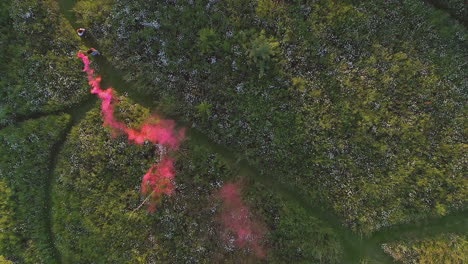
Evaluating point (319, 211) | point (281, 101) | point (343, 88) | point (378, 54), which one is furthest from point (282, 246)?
point (378, 54)

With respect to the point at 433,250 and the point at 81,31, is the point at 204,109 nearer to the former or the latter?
the point at 81,31

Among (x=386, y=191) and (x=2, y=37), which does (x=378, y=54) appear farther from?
(x=2, y=37)

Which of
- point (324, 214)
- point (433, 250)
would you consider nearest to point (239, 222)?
point (324, 214)

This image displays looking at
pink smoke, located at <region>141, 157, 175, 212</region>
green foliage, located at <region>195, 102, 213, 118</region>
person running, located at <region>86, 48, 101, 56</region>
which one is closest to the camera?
green foliage, located at <region>195, 102, 213, 118</region>

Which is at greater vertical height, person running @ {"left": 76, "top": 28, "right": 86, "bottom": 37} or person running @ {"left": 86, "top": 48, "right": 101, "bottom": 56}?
person running @ {"left": 76, "top": 28, "right": 86, "bottom": 37}

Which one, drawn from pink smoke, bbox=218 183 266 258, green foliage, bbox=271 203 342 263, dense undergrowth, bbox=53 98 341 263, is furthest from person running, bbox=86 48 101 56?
green foliage, bbox=271 203 342 263

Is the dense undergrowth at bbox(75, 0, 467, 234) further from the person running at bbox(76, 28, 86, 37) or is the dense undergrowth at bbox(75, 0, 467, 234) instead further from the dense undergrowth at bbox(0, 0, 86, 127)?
the dense undergrowth at bbox(0, 0, 86, 127)

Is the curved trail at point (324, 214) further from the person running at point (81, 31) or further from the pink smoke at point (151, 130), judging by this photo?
the person running at point (81, 31)
